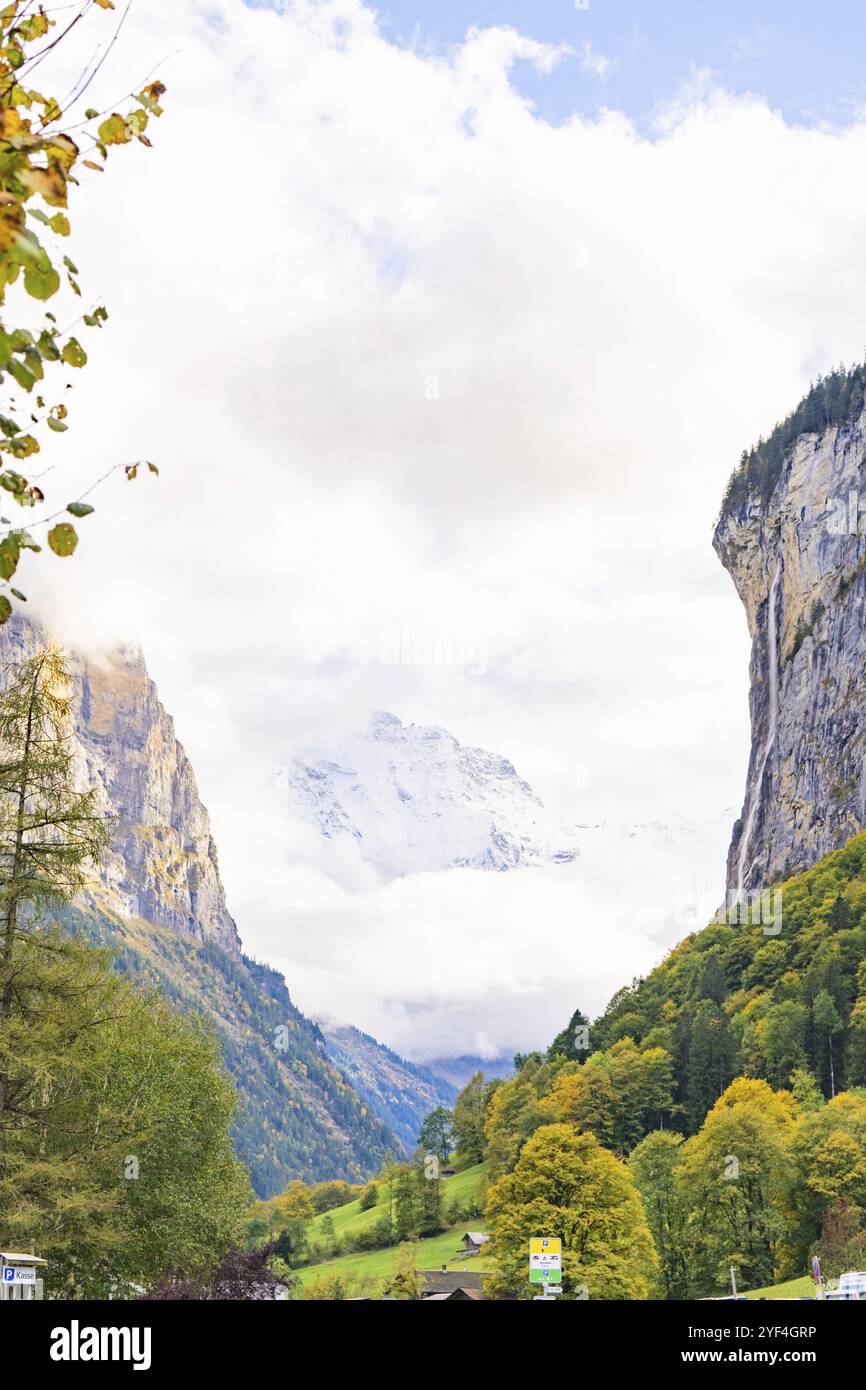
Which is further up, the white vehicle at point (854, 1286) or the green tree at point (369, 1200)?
the green tree at point (369, 1200)

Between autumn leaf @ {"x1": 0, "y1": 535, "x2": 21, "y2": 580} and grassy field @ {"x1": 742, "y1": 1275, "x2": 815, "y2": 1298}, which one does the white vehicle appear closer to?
autumn leaf @ {"x1": 0, "y1": 535, "x2": 21, "y2": 580}

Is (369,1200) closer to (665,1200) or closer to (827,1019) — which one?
(827,1019)

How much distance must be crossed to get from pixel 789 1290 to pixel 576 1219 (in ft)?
47.7

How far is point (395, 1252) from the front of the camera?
483 ft

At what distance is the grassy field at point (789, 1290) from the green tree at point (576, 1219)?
7.52 metres

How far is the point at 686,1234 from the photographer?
102688 mm

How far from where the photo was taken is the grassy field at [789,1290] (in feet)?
273

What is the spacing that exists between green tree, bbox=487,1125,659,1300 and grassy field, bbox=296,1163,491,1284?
24212 millimetres

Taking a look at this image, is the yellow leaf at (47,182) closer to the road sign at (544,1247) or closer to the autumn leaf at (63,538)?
the autumn leaf at (63,538)

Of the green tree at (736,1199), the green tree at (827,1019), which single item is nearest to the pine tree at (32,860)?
the green tree at (736,1199)

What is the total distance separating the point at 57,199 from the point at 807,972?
15576cm

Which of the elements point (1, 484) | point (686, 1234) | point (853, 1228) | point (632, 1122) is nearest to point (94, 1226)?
point (1, 484)

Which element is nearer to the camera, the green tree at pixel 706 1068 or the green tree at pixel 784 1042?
the green tree at pixel 784 1042
